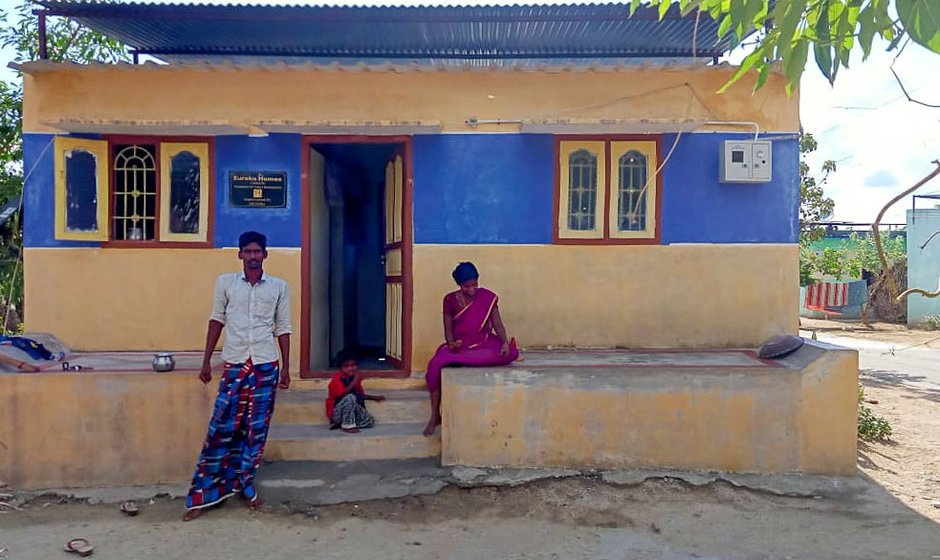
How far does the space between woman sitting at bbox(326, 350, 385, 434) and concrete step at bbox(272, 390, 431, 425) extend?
8 centimetres

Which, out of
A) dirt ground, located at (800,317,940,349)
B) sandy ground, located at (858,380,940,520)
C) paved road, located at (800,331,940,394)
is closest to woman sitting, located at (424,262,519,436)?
sandy ground, located at (858,380,940,520)

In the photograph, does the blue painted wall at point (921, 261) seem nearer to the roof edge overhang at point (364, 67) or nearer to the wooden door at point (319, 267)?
the roof edge overhang at point (364, 67)

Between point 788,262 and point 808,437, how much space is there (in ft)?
5.98

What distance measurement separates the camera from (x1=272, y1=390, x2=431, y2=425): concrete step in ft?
19.9

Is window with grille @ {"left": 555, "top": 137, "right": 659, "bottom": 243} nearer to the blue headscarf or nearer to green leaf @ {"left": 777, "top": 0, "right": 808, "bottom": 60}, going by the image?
the blue headscarf

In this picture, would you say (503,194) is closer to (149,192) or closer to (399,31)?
(399,31)

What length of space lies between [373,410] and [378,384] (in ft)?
1.56

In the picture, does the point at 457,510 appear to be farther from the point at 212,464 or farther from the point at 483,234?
the point at 483,234

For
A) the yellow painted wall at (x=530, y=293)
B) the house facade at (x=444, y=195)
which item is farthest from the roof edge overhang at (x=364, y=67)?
the yellow painted wall at (x=530, y=293)

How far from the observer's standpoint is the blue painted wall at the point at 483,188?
21.7ft

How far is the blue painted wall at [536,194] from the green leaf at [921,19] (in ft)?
14.6

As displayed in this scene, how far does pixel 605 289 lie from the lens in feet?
21.9

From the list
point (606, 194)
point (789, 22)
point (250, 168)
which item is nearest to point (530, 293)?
point (606, 194)

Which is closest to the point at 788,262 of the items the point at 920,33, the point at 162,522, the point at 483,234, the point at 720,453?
the point at 720,453
